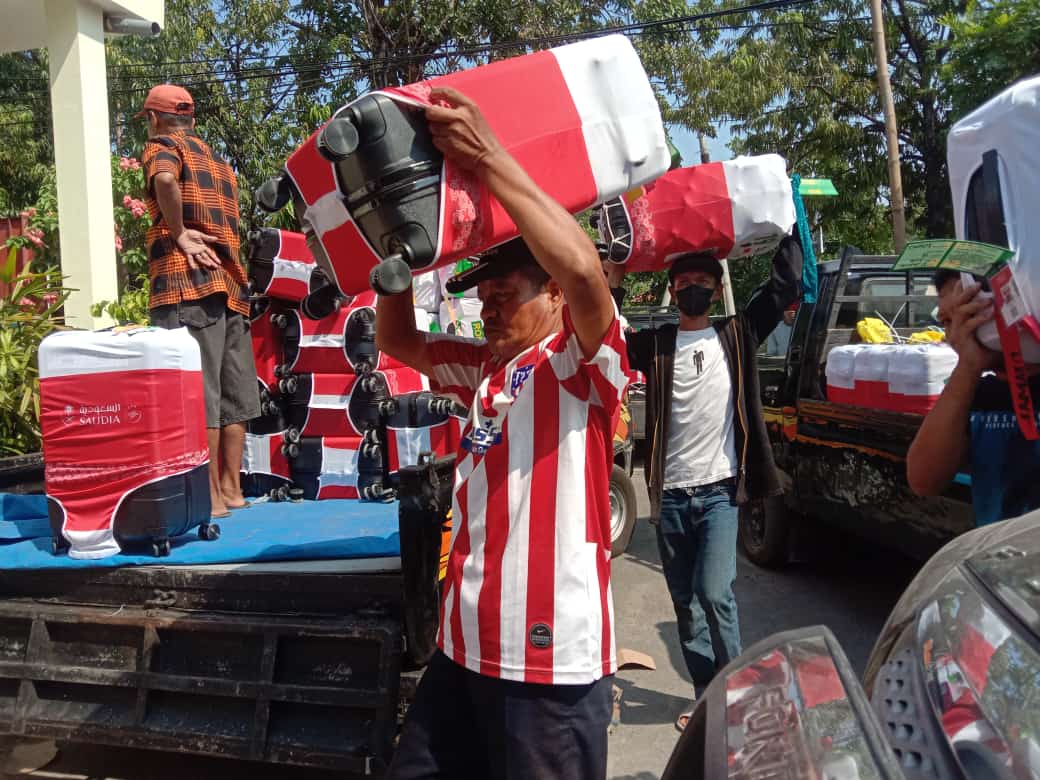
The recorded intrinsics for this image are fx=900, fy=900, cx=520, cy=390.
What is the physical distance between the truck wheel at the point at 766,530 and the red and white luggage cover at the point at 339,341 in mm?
2826

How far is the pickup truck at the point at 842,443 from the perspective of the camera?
4.39 metres

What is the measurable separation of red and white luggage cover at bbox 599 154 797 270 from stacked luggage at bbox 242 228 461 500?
4.56 feet

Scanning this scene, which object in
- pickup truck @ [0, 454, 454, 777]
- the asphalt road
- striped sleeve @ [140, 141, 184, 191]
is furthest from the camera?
striped sleeve @ [140, 141, 184, 191]

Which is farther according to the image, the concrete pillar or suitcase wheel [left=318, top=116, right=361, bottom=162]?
the concrete pillar

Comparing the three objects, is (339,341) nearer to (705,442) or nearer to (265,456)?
(265,456)

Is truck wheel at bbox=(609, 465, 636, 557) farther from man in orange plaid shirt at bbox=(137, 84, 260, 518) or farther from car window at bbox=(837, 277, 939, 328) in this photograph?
man in orange plaid shirt at bbox=(137, 84, 260, 518)

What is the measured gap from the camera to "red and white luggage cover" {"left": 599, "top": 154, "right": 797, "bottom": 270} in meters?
3.43

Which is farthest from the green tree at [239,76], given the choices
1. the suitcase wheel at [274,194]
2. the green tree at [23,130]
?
the suitcase wheel at [274,194]

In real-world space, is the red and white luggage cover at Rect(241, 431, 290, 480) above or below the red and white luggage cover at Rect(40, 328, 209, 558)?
below

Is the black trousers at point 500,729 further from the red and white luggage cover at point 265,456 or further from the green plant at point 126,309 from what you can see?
the green plant at point 126,309

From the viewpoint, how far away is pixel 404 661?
287cm

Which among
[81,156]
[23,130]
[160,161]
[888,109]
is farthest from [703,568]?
[23,130]

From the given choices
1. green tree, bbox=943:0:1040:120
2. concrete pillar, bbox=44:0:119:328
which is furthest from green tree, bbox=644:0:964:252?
concrete pillar, bbox=44:0:119:328

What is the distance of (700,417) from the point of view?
3.86 metres
